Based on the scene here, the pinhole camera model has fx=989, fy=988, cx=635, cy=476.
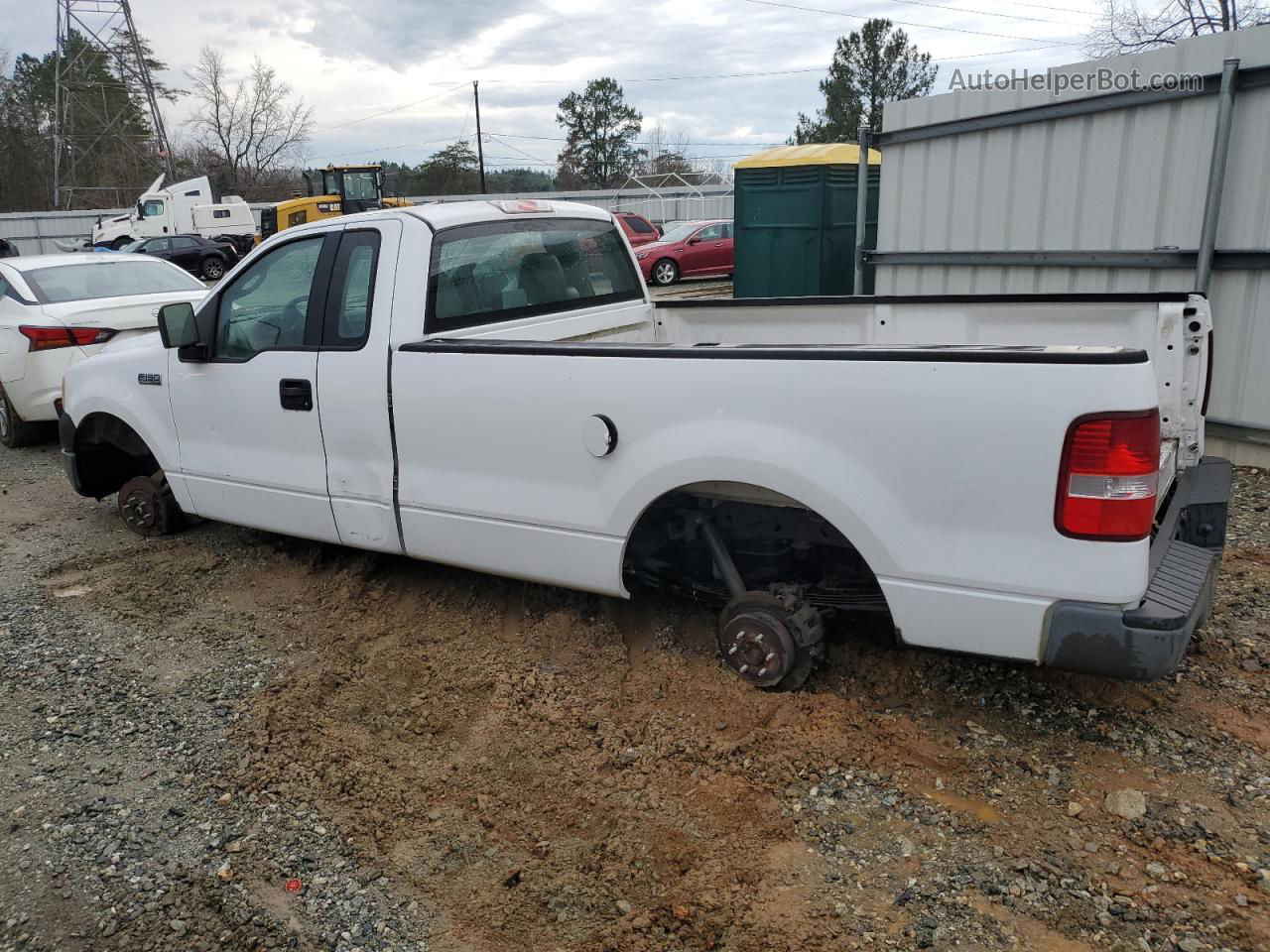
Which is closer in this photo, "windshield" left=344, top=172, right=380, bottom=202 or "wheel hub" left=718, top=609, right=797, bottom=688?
"wheel hub" left=718, top=609, right=797, bottom=688

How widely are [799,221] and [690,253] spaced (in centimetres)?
1074

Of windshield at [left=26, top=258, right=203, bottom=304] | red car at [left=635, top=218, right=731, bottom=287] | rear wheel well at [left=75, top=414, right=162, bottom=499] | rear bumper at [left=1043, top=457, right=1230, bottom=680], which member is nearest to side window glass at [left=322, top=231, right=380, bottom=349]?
rear wheel well at [left=75, top=414, right=162, bottom=499]

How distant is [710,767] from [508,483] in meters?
1.37

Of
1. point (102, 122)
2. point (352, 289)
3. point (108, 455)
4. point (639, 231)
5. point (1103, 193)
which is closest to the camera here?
point (352, 289)

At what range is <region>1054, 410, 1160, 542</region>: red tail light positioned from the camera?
2738 mm

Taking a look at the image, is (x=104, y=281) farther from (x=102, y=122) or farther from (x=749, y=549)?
(x=102, y=122)

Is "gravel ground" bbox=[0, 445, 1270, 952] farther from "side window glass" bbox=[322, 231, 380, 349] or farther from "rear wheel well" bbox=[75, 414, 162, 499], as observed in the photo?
"rear wheel well" bbox=[75, 414, 162, 499]

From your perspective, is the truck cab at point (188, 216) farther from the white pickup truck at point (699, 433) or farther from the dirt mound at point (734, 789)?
the dirt mound at point (734, 789)

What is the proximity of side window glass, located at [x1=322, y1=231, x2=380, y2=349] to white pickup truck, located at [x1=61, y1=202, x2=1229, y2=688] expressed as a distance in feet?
0.05

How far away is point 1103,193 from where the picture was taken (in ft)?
24.2

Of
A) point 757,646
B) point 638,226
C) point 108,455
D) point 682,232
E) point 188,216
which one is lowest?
point 757,646

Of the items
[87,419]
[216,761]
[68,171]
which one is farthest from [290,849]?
[68,171]

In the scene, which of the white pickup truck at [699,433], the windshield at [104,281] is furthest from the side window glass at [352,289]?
the windshield at [104,281]

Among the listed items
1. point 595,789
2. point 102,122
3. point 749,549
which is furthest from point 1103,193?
point 102,122
